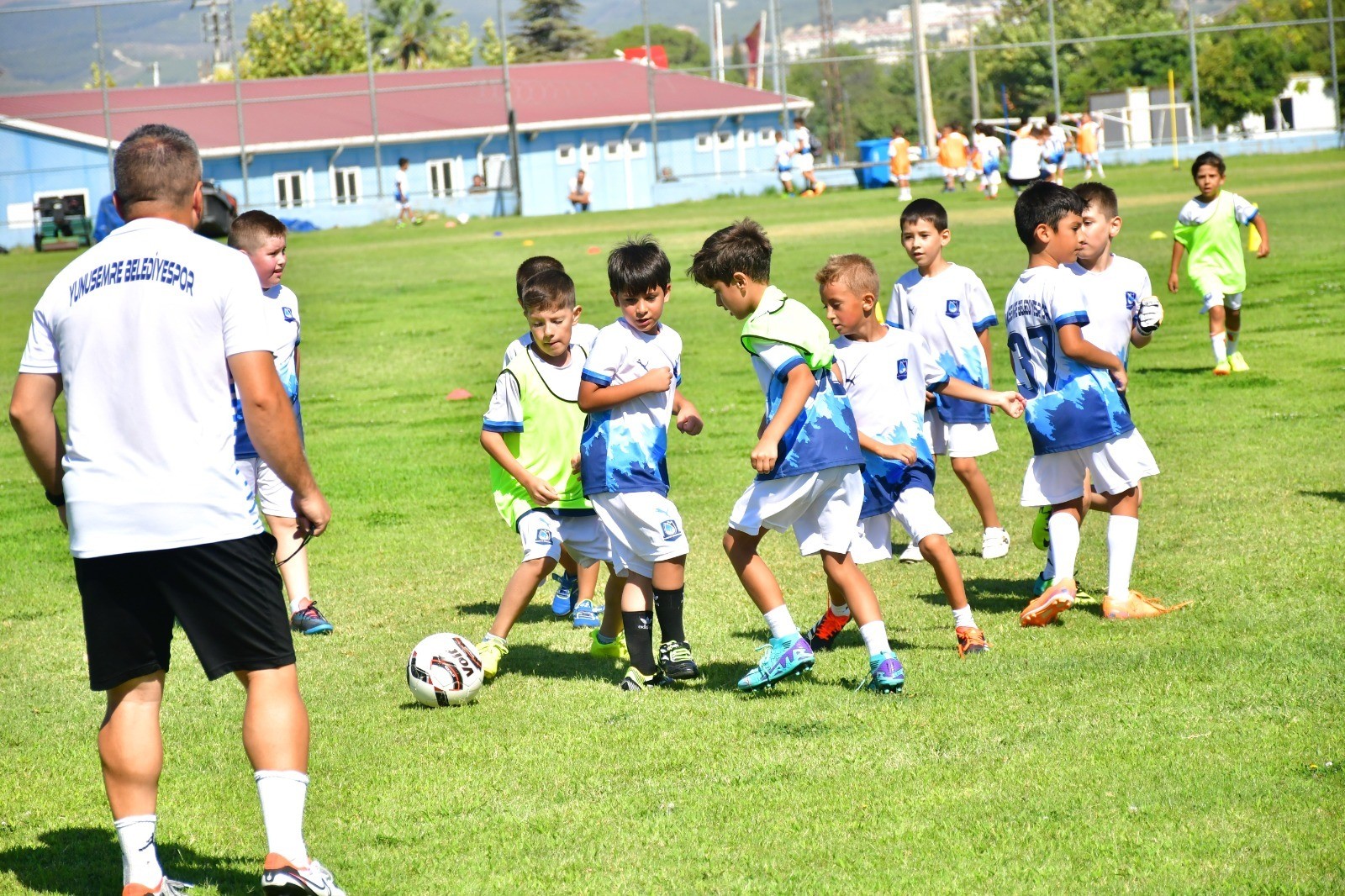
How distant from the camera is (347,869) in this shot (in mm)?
4203

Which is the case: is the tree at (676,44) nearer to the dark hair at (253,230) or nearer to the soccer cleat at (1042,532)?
the dark hair at (253,230)

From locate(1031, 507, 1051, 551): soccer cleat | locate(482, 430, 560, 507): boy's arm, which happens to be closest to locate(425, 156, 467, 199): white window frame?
locate(1031, 507, 1051, 551): soccer cleat

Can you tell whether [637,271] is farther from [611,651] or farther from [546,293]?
[611,651]

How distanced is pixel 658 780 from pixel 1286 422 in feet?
26.6

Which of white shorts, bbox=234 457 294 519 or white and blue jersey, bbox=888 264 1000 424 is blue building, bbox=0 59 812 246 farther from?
white and blue jersey, bbox=888 264 1000 424

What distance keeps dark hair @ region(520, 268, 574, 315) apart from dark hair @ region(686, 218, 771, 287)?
34.6 inches

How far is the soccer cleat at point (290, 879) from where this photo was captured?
376 cm

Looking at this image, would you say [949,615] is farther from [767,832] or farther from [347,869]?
[347,869]

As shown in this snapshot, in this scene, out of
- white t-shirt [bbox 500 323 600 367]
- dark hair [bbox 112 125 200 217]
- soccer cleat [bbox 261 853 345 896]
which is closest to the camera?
soccer cleat [bbox 261 853 345 896]

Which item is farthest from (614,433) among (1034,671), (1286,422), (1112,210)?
(1286,422)

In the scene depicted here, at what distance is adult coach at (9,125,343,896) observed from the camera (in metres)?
3.78

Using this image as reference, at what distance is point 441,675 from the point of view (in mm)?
5906

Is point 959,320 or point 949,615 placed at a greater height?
point 959,320

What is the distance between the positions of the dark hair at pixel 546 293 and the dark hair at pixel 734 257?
88 centimetres
